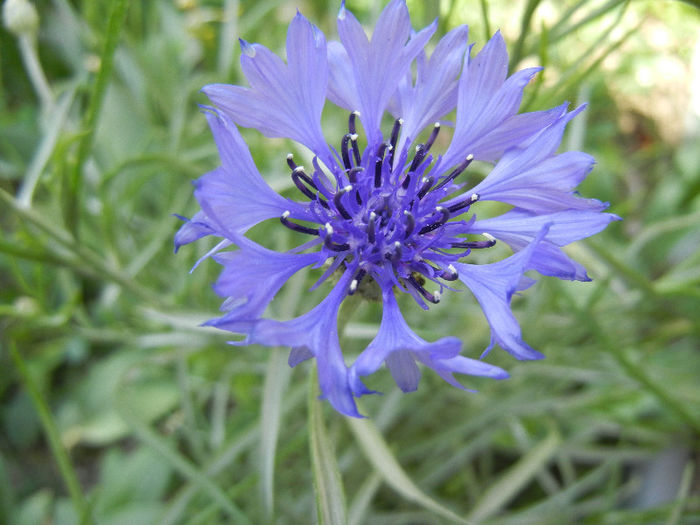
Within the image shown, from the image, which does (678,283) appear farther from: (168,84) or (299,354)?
(168,84)

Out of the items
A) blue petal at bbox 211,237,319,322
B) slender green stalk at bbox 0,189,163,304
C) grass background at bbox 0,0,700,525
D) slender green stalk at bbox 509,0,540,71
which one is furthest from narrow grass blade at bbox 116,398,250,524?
slender green stalk at bbox 509,0,540,71

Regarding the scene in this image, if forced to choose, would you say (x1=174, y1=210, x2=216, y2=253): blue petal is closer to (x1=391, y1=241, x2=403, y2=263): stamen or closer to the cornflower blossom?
the cornflower blossom

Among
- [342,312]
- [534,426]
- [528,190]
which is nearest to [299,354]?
[342,312]

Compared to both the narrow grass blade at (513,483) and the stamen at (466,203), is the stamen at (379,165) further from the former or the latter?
the narrow grass blade at (513,483)

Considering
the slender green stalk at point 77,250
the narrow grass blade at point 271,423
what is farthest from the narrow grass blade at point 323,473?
the slender green stalk at point 77,250

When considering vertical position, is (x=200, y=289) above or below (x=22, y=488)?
above
